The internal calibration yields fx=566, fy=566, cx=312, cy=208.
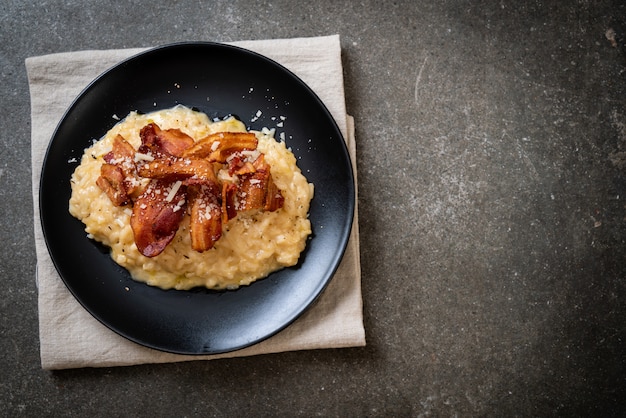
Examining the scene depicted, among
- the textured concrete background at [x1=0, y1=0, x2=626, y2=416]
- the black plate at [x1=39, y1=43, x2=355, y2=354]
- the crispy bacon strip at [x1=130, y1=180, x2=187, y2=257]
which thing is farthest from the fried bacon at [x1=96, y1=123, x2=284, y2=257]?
the textured concrete background at [x1=0, y1=0, x2=626, y2=416]

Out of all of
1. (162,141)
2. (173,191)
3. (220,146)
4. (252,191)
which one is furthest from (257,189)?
(162,141)

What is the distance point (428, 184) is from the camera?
2920 millimetres

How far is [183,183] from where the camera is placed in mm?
2424

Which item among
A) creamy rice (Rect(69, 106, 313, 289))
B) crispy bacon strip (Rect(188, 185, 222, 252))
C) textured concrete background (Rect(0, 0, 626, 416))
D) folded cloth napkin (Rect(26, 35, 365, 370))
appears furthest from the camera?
textured concrete background (Rect(0, 0, 626, 416))

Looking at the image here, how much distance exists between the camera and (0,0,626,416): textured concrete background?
2812 millimetres

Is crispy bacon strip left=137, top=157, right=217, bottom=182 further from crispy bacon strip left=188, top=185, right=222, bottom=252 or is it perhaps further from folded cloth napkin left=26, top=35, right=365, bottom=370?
folded cloth napkin left=26, top=35, right=365, bottom=370

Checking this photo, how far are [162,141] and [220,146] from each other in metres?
0.26

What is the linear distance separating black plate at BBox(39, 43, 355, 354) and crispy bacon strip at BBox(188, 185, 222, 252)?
349 mm

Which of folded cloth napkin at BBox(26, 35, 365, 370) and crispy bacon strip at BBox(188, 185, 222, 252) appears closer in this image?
crispy bacon strip at BBox(188, 185, 222, 252)

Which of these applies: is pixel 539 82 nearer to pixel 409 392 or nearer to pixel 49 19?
pixel 409 392

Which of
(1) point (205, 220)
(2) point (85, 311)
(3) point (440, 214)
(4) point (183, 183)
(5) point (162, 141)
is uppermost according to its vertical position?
(5) point (162, 141)

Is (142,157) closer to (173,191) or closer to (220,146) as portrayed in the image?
(173,191)

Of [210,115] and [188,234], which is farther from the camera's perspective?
[210,115]

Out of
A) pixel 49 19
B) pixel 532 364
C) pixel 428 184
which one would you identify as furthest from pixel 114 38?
pixel 532 364
